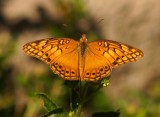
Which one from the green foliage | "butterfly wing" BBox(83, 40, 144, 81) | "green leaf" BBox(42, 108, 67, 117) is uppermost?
"butterfly wing" BBox(83, 40, 144, 81)

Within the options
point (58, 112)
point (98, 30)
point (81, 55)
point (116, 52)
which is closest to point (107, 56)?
point (116, 52)

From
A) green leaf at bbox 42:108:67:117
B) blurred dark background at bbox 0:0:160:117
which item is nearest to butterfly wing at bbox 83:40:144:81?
green leaf at bbox 42:108:67:117

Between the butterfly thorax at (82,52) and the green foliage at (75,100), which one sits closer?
the green foliage at (75,100)

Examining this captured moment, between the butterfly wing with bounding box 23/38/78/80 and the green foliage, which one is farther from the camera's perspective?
the butterfly wing with bounding box 23/38/78/80

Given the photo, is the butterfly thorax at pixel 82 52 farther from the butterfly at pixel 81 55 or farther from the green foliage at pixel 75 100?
the green foliage at pixel 75 100

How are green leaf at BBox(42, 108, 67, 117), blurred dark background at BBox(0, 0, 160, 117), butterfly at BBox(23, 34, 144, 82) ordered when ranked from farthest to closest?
1. blurred dark background at BBox(0, 0, 160, 117)
2. butterfly at BBox(23, 34, 144, 82)
3. green leaf at BBox(42, 108, 67, 117)

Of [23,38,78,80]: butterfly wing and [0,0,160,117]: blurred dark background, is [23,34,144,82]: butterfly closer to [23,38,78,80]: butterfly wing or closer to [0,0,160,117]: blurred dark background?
[23,38,78,80]: butterfly wing

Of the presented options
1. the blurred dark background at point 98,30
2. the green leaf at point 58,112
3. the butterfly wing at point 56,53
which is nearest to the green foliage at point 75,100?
the green leaf at point 58,112

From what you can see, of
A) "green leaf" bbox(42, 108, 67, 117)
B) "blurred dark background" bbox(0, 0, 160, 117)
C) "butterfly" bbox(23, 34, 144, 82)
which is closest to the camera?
"green leaf" bbox(42, 108, 67, 117)

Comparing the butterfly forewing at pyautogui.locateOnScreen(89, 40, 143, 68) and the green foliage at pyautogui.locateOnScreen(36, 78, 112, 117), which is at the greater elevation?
the butterfly forewing at pyautogui.locateOnScreen(89, 40, 143, 68)
